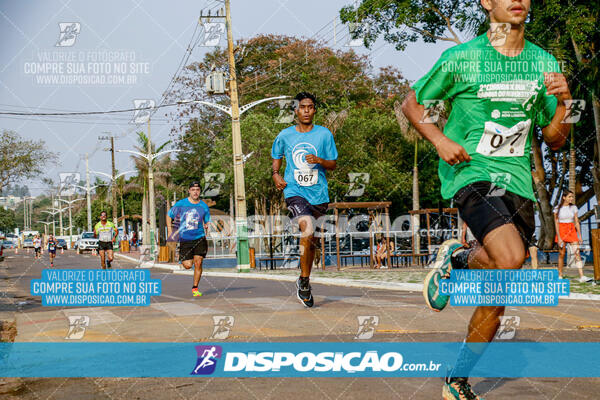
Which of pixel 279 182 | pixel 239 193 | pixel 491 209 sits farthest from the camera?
pixel 239 193

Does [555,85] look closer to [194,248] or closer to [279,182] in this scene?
[279,182]

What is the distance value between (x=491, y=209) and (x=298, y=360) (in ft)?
5.45

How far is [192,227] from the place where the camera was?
33.0 feet

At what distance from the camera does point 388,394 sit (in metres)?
3.50

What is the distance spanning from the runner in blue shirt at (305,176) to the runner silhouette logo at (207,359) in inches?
102

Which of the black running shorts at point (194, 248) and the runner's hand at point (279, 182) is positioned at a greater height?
the runner's hand at point (279, 182)

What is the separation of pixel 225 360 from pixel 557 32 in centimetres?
1522

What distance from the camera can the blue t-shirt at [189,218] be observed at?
9961mm

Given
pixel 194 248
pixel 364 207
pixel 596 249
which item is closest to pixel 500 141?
pixel 194 248

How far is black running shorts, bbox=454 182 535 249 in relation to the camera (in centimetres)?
333

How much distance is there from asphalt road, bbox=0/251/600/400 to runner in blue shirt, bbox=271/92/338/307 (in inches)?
26.2

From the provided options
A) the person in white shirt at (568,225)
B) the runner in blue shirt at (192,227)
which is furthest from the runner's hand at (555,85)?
the person in white shirt at (568,225)

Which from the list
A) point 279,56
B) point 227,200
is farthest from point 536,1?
point 227,200

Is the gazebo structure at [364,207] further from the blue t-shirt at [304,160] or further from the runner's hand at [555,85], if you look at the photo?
the runner's hand at [555,85]
